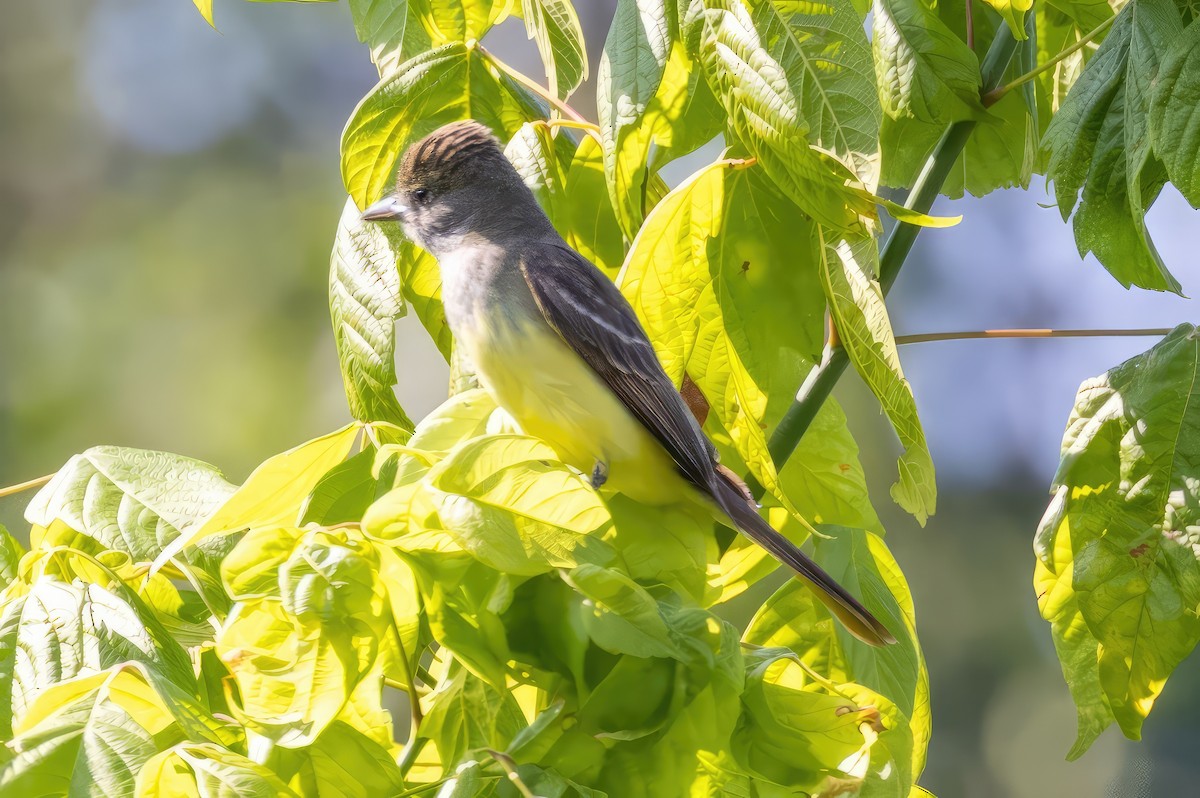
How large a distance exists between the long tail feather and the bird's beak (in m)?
0.62

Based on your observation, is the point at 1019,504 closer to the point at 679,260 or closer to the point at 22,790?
the point at 679,260

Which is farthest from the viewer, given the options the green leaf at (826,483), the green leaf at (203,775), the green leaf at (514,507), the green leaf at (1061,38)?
the green leaf at (1061,38)

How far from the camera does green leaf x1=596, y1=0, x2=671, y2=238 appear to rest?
4.28ft

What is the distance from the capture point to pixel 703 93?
1.46 meters

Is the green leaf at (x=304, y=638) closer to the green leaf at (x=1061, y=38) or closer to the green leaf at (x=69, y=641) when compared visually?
the green leaf at (x=69, y=641)

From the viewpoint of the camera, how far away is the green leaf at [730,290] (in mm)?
1348

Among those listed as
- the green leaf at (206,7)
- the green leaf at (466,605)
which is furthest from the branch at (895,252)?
the green leaf at (206,7)

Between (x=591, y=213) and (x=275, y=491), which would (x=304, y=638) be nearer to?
(x=275, y=491)

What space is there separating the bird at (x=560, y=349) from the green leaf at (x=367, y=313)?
4cm

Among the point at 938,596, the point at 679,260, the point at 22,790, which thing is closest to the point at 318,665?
the point at 22,790

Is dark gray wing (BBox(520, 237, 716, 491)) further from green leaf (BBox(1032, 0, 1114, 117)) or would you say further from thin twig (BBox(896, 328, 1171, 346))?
green leaf (BBox(1032, 0, 1114, 117))

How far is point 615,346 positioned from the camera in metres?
1.62

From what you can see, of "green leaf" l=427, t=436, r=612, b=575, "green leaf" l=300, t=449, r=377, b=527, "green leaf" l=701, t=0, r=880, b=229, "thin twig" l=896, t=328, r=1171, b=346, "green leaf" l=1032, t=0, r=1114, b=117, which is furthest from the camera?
"green leaf" l=1032, t=0, r=1114, b=117

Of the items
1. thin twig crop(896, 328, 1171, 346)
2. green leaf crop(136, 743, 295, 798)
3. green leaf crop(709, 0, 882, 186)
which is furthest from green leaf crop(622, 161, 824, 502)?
green leaf crop(136, 743, 295, 798)
